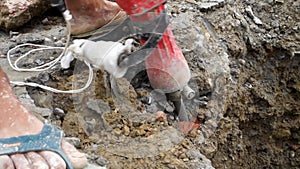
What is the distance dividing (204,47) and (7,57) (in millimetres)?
731

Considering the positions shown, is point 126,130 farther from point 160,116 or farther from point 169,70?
point 169,70

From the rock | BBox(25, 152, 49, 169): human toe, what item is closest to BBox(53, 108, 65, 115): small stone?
BBox(25, 152, 49, 169): human toe

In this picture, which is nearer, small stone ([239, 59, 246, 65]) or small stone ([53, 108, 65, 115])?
small stone ([53, 108, 65, 115])

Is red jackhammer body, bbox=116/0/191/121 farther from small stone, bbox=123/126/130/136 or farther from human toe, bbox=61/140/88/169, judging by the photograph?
human toe, bbox=61/140/88/169

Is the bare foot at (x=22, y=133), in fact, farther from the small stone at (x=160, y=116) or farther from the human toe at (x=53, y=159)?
the small stone at (x=160, y=116)

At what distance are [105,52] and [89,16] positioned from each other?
50cm

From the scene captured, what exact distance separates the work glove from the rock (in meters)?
0.57

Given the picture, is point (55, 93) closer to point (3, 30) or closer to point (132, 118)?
point (132, 118)

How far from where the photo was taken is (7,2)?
2.12m

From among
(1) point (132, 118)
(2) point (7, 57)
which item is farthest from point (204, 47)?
(2) point (7, 57)

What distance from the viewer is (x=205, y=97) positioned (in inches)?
80.9

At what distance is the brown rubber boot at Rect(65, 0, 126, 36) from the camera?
1.97m

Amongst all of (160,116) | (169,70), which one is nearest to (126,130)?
(160,116)

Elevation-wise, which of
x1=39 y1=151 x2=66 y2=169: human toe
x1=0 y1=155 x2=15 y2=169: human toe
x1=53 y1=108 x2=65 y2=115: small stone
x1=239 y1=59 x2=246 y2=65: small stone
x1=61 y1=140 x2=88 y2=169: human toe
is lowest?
x1=239 y1=59 x2=246 y2=65: small stone
